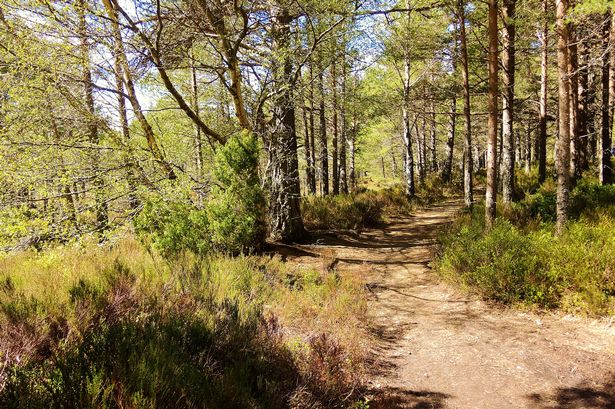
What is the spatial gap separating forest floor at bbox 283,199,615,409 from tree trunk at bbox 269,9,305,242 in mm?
3211

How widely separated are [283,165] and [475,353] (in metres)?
6.44

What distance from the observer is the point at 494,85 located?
26.6 feet

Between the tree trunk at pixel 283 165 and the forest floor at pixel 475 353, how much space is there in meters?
3.21

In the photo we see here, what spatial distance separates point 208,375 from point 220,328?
841 millimetres

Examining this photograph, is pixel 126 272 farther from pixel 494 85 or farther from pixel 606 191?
pixel 606 191

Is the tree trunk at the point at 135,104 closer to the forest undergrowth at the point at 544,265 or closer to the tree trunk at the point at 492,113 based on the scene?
the forest undergrowth at the point at 544,265

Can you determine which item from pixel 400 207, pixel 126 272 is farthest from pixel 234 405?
pixel 400 207

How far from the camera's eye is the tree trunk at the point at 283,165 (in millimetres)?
8586

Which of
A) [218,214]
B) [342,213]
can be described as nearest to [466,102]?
[342,213]

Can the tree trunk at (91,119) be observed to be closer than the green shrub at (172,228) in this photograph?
Yes

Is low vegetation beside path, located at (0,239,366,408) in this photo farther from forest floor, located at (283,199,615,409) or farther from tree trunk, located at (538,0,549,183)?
tree trunk, located at (538,0,549,183)

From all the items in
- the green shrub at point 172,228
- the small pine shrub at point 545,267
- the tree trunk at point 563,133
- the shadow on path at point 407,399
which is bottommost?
the shadow on path at point 407,399

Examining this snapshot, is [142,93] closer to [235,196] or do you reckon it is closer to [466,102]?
[235,196]

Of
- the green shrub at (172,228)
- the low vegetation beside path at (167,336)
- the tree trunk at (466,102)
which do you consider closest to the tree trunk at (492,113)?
the tree trunk at (466,102)
